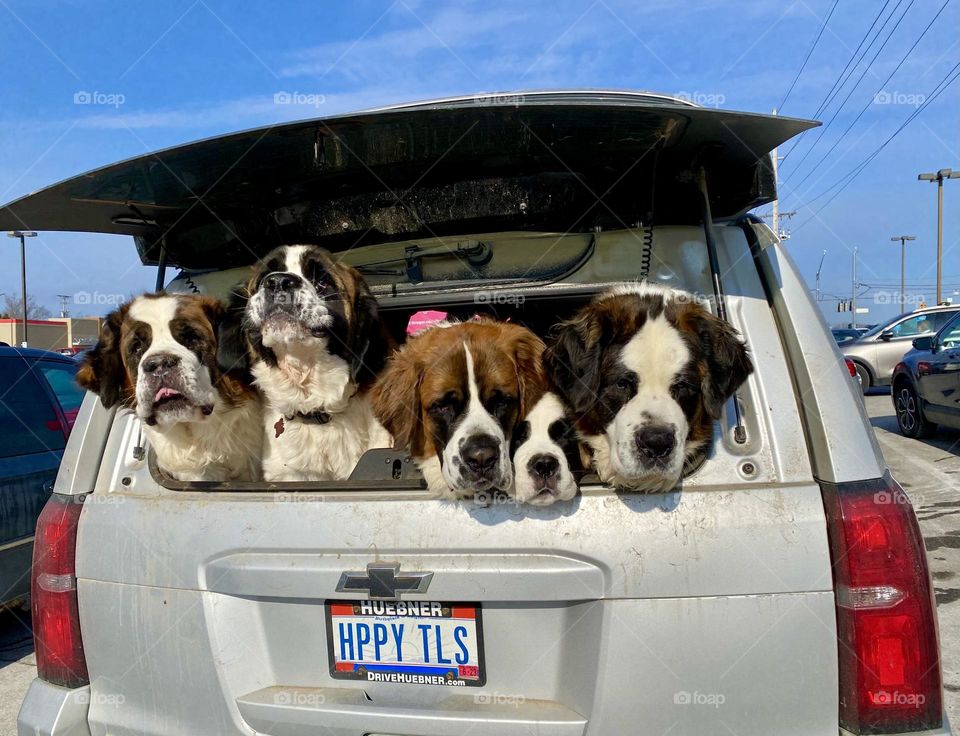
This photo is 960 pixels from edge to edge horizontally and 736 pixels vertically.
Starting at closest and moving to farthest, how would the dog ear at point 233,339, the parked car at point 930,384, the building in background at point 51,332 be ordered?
the dog ear at point 233,339, the parked car at point 930,384, the building in background at point 51,332

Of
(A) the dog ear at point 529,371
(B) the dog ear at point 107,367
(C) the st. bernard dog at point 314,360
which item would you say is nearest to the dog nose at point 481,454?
(A) the dog ear at point 529,371

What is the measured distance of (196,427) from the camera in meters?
3.41

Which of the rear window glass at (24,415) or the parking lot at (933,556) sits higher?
the rear window glass at (24,415)

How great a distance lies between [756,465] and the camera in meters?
2.30

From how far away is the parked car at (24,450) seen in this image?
5.61m

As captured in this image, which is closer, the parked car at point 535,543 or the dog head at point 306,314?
the parked car at point 535,543

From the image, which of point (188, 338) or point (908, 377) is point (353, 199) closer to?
point (188, 338)

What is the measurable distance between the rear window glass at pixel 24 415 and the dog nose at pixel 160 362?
3.54 metres

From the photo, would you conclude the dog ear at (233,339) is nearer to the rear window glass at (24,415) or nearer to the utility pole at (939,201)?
the rear window glass at (24,415)

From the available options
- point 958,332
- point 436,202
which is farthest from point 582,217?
point 958,332

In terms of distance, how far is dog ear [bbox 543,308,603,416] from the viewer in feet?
8.84

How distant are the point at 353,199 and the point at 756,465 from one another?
6.88 ft

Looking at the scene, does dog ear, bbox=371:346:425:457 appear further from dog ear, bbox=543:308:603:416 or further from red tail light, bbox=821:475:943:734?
red tail light, bbox=821:475:943:734

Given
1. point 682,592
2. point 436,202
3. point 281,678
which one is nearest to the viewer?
point 682,592
